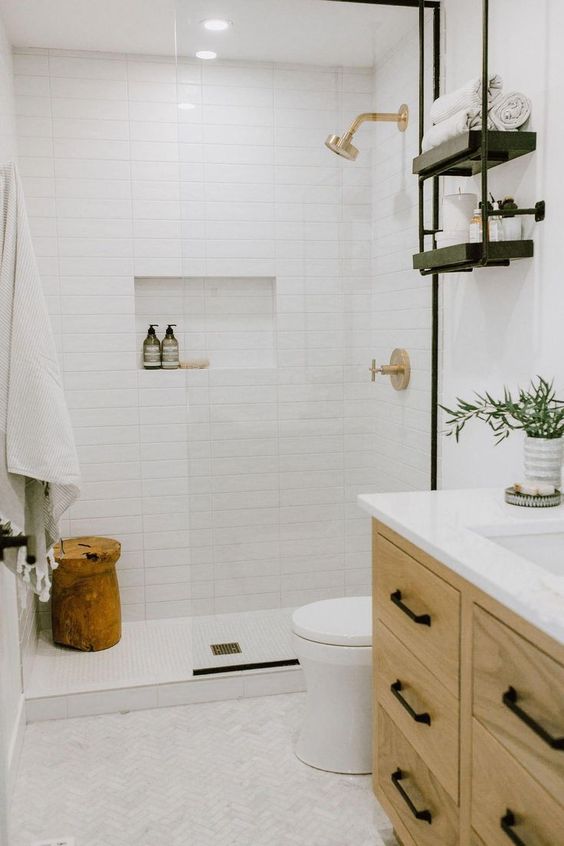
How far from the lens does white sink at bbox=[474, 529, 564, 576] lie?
1.69m

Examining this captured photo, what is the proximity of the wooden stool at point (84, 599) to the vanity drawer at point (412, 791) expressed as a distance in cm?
154

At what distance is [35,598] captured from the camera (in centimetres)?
333

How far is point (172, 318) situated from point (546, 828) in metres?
2.71

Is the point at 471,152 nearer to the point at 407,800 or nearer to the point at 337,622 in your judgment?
the point at 337,622

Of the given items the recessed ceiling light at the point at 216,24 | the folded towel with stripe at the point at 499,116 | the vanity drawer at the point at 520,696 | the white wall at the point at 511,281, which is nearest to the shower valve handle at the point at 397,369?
the white wall at the point at 511,281

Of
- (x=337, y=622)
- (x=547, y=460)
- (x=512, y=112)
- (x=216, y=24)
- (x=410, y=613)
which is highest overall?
(x=216, y=24)

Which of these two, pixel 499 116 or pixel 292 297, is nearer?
pixel 499 116

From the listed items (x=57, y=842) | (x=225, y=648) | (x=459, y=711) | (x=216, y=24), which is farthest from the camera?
(x=225, y=648)

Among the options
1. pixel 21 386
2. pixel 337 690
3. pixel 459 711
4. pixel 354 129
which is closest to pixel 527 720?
pixel 459 711

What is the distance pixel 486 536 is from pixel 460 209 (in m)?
1.02

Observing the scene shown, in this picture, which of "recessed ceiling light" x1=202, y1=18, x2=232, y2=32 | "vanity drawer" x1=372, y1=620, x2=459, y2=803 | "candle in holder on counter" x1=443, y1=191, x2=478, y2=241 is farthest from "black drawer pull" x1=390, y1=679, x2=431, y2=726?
"recessed ceiling light" x1=202, y1=18, x2=232, y2=32

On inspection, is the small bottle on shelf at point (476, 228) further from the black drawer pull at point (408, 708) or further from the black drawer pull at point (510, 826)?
the black drawer pull at point (510, 826)

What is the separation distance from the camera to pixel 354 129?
9.05 feet

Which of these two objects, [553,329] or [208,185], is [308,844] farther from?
[208,185]
